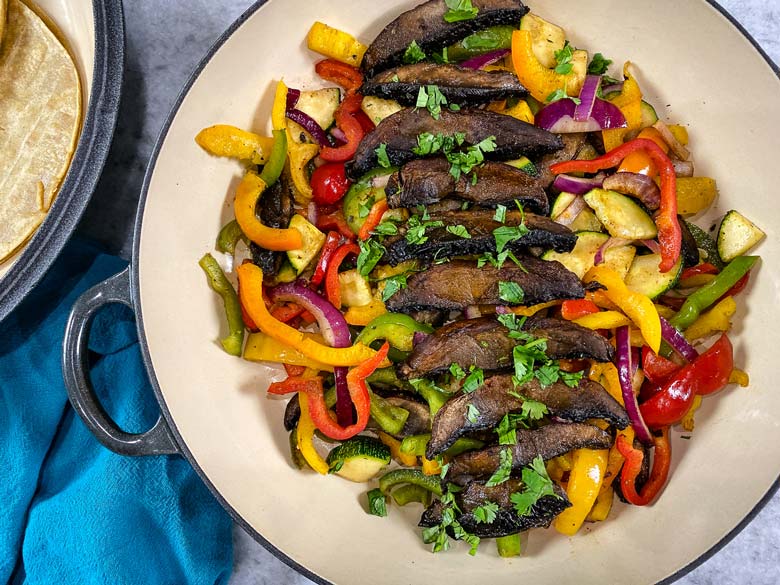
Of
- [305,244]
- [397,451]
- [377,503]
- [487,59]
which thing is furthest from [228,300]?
[487,59]

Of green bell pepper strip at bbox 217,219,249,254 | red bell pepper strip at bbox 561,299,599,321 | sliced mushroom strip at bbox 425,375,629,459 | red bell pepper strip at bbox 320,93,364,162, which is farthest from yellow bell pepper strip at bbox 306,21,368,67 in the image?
sliced mushroom strip at bbox 425,375,629,459

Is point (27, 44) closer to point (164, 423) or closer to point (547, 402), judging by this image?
point (164, 423)

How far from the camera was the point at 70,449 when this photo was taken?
11.1ft

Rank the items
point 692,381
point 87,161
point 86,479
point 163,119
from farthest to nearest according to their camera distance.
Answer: point 163,119 < point 86,479 < point 87,161 < point 692,381

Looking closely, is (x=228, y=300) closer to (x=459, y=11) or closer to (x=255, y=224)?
(x=255, y=224)

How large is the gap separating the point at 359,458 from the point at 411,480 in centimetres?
22

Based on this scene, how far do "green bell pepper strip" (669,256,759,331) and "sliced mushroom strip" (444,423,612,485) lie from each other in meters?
0.53

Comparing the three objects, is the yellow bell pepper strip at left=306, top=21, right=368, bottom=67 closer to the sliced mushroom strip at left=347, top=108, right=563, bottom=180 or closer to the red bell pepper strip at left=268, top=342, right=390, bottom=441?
the sliced mushroom strip at left=347, top=108, right=563, bottom=180

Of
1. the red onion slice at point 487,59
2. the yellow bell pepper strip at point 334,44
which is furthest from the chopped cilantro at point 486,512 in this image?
the yellow bell pepper strip at point 334,44

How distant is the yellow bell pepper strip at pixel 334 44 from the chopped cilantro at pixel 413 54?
0.66 feet

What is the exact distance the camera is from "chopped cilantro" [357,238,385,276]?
2.79m

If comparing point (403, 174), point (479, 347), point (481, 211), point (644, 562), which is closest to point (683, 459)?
point (644, 562)

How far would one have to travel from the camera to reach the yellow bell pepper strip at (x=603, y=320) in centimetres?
279

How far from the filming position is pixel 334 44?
9.58 feet
